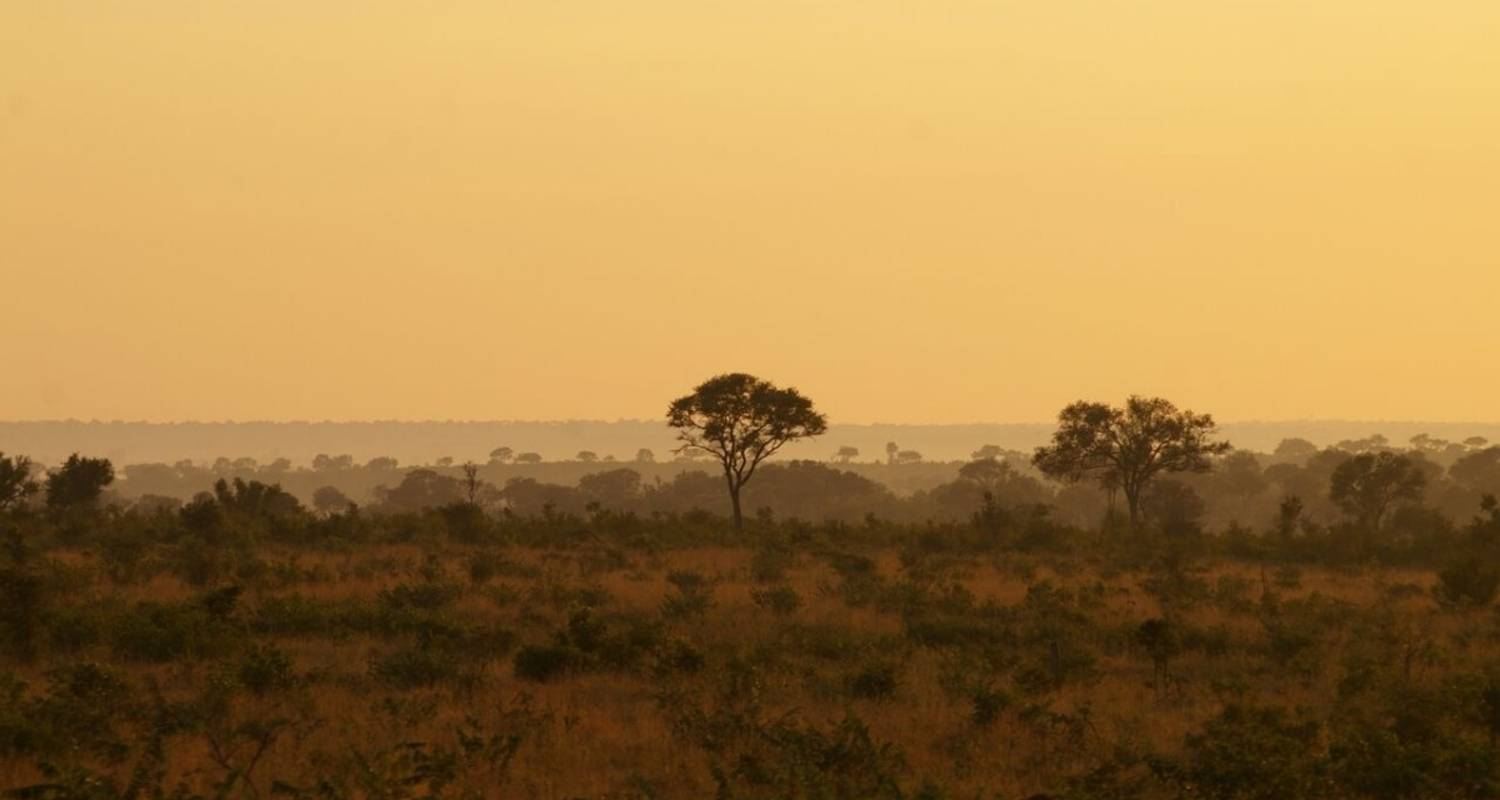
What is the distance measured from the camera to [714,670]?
16797 mm

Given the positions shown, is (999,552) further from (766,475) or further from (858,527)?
(766,475)

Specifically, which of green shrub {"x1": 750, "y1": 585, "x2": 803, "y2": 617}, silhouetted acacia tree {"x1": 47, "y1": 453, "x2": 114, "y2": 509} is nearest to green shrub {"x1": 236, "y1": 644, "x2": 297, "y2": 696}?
green shrub {"x1": 750, "y1": 585, "x2": 803, "y2": 617}

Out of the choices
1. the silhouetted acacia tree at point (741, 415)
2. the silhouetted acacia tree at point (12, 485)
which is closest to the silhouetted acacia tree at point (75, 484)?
the silhouetted acacia tree at point (12, 485)

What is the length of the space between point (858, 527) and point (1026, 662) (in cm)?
2617

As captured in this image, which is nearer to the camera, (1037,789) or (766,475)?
(1037,789)

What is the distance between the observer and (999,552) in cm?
3756

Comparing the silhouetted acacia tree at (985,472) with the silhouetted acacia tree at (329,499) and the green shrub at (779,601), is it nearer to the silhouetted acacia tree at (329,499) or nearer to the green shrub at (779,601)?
the silhouetted acacia tree at (329,499)

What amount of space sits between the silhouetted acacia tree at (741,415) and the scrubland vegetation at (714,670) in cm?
2003

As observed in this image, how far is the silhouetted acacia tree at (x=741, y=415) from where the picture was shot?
56.1 metres

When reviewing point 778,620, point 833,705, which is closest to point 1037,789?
point 833,705

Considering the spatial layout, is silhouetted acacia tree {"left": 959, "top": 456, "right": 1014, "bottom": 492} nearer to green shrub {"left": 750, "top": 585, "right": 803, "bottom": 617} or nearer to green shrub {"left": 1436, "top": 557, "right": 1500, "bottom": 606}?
green shrub {"left": 1436, "top": 557, "right": 1500, "bottom": 606}

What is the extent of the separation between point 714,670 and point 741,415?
130 ft

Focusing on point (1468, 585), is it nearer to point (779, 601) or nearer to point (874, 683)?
point (779, 601)

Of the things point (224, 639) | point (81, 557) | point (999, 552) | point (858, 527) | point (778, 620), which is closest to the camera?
point (224, 639)
